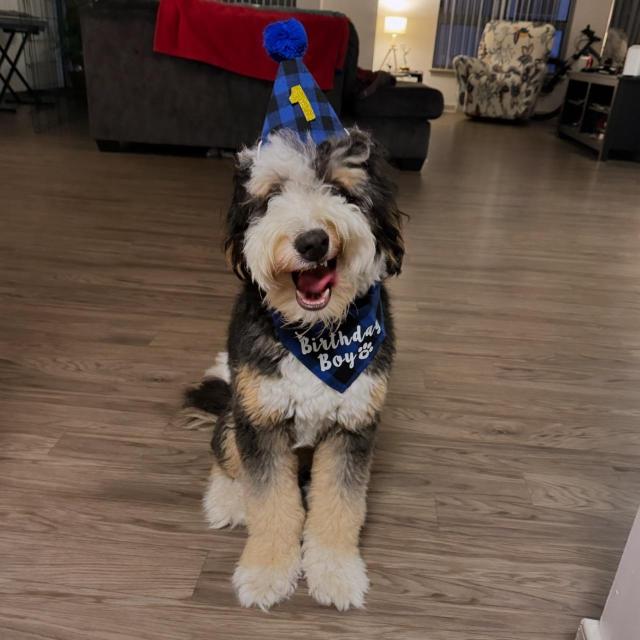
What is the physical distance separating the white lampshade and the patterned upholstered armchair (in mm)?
1028

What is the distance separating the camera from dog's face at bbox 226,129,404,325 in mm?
941

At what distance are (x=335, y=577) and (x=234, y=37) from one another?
401 cm

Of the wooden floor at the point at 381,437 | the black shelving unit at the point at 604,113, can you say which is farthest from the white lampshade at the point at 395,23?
the wooden floor at the point at 381,437

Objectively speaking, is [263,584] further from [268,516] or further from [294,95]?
[294,95]

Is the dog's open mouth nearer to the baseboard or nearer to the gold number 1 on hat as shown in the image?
the gold number 1 on hat

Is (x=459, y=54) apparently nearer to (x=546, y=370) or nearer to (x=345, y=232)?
(x=546, y=370)

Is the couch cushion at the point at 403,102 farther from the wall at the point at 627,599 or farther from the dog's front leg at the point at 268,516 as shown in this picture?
the wall at the point at 627,599

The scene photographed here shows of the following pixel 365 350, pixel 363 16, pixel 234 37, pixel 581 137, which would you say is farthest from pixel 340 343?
pixel 363 16

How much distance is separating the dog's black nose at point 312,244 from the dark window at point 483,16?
937 cm

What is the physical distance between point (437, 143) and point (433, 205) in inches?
108

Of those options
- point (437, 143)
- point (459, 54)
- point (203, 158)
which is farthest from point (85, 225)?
point (459, 54)

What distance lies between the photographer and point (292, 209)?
37.4 inches

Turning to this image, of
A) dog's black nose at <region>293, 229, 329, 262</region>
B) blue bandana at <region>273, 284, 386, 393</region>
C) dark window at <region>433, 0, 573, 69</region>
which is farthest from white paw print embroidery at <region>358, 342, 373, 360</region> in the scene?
dark window at <region>433, 0, 573, 69</region>

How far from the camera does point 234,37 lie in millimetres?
4242
